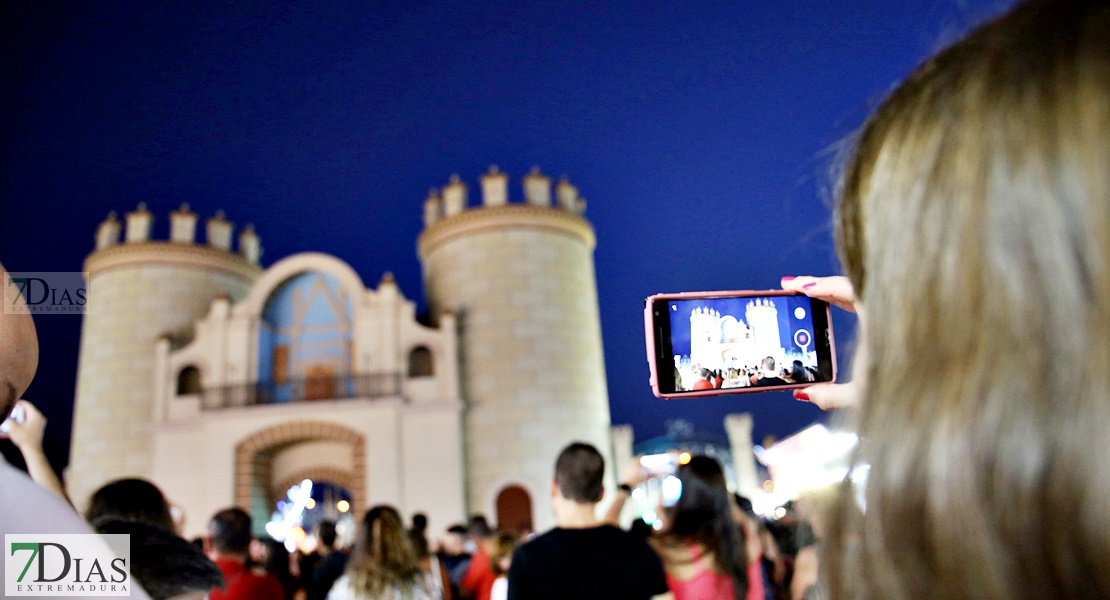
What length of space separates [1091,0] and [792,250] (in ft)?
2.26

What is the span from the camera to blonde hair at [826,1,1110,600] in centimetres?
51

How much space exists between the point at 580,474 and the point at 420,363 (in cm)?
1703

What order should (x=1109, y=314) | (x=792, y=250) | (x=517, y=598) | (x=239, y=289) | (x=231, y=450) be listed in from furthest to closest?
(x=239, y=289) < (x=231, y=450) < (x=517, y=598) < (x=792, y=250) < (x=1109, y=314)

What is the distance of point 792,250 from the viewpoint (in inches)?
50.3

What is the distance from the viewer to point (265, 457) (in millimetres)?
18562

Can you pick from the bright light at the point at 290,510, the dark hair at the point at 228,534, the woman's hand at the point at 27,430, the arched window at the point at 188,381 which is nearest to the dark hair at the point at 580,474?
the woman's hand at the point at 27,430

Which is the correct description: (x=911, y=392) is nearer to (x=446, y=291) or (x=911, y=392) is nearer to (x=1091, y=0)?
(x=1091, y=0)

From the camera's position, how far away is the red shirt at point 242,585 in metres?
3.74

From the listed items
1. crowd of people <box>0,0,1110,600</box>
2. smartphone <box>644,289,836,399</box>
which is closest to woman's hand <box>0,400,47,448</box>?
smartphone <box>644,289,836,399</box>

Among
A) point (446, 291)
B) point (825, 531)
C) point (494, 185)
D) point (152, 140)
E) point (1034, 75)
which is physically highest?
point (152, 140)

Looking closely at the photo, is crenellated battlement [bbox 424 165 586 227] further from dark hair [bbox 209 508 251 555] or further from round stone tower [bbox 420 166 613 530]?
dark hair [bbox 209 508 251 555]

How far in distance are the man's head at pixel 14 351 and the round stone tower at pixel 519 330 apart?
17.2 meters

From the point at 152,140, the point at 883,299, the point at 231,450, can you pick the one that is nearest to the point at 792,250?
the point at 883,299

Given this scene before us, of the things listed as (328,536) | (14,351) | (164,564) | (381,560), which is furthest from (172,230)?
(14,351)
